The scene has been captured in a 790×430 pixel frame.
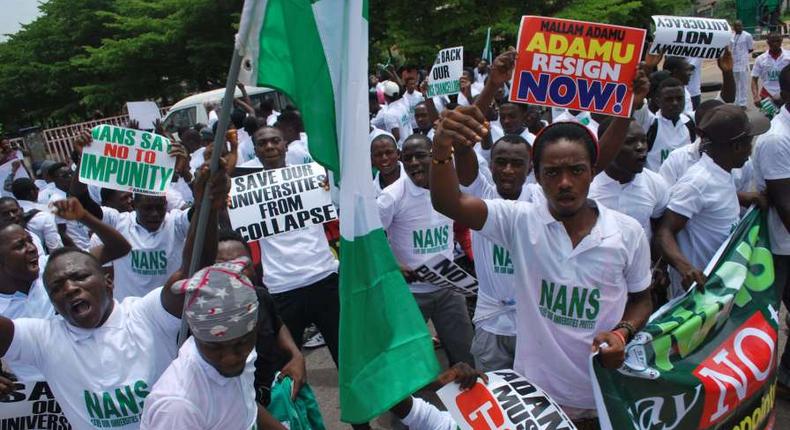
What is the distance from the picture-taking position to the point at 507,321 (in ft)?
12.2

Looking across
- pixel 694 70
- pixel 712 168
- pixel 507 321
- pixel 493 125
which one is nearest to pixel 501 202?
pixel 507 321

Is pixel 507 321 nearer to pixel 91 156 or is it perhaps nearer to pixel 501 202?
pixel 501 202

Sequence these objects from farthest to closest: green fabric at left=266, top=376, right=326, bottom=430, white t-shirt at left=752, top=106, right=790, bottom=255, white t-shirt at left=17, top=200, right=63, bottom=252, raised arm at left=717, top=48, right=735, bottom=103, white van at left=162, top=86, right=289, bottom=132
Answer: white van at left=162, top=86, right=289, bottom=132, raised arm at left=717, top=48, right=735, bottom=103, white t-shirt at left=17, top=200, right=63, bottom=252, white t-shirt at left=752, top=106, right=790, bottom=255, green fabric at left=266, top=376, right=326, bottom=430

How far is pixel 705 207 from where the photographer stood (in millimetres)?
3824

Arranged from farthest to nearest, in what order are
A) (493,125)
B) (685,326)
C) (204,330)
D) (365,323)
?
1. (493,125)
2. (685,326)
3. (365,323)
4. (204,330)

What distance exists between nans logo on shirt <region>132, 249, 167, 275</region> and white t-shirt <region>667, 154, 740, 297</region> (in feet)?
9.93

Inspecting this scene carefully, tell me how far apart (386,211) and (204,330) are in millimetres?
2385

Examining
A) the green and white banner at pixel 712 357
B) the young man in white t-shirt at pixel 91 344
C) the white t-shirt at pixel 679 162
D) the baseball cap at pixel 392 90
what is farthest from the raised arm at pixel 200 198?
the baseball cap at pixel 392 90

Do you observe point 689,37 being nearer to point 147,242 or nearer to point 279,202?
point 279,202

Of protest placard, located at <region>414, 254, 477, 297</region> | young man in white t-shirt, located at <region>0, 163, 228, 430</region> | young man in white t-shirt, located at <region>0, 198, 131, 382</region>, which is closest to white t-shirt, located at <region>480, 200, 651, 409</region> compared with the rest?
young man in white t-shirt, located at <region>0, 163, 228, 430</region>

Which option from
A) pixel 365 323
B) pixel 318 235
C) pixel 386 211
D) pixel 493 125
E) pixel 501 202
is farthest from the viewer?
pixel 493 125

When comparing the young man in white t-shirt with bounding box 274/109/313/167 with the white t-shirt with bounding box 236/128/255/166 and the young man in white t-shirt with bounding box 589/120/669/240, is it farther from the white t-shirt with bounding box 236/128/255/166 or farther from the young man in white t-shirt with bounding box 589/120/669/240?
the young man in white t-shirt with bounding box 589/120/669/240

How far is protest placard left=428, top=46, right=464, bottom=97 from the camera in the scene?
28.5ft

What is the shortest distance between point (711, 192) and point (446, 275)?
1.62 meters
